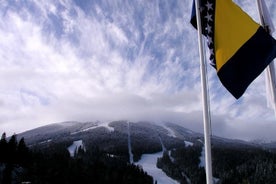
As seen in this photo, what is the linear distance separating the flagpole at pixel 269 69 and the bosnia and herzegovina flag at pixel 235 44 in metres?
0.20

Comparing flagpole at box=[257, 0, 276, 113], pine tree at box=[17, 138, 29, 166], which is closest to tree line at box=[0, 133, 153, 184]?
pine tree at box=[17, 138, 29, 166]

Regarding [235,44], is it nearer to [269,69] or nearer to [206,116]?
[269,69]

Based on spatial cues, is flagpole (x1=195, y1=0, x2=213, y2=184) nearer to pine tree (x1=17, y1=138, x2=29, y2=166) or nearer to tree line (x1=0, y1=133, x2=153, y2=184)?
tree line (x1=0, y1=133, x2=153, y2=184)

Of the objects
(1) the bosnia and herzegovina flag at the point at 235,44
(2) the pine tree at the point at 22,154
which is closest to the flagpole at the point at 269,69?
(1) the bosnia and herzegovina flag at the point at 235,44

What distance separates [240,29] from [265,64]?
144 centimetres

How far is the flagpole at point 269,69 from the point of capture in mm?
9266

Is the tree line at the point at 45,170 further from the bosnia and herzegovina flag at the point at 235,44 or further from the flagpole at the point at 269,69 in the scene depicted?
the flagpole at the point at 269,69

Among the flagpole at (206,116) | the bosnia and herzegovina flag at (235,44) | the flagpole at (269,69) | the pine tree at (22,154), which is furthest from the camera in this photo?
the pine tree at (22,154)

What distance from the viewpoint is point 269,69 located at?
9625mm

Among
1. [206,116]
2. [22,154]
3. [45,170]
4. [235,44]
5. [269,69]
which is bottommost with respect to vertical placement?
[45,170]

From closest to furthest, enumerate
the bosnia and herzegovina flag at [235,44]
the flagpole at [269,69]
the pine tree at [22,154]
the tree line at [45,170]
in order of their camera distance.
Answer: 1. the flagpole at [269,69]
2. the bosnia and herzegovina flag at [235,44]
3. the tree line at [45,170]
4. the pine tree at [22,154]

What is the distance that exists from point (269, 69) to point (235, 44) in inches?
52.3

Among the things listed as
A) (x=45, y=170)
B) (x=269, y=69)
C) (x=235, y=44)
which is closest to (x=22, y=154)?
(x=45, y=170)

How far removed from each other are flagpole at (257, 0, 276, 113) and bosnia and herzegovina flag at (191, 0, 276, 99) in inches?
8.1
